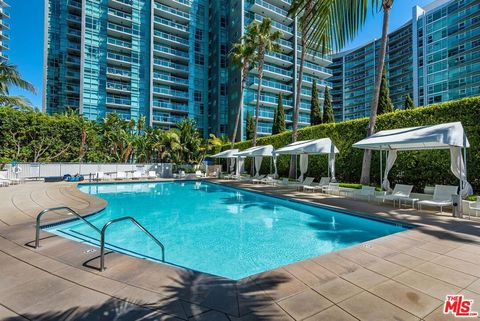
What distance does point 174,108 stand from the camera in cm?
3956

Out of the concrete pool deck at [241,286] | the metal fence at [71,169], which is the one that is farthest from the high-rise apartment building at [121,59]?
the concrete pool deck at [241,286]

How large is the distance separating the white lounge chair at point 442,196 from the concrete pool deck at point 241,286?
3.67 m

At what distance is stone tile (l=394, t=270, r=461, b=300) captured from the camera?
10.5ft

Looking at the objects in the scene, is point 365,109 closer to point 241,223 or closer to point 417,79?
point 417,79

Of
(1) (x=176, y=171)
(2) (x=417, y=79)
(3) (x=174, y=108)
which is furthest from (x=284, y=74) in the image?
(2) (x=417, y=79)

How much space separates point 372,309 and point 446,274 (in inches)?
71.7

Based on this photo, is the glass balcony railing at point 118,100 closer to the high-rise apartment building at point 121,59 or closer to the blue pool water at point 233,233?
the high-rise apartment building at point 121,59

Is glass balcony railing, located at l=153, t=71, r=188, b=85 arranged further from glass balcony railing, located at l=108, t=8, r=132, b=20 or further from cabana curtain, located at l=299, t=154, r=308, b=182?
cabana curtain, located at l=299, t=154, r=308, b=182

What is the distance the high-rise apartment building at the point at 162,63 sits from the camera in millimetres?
35219

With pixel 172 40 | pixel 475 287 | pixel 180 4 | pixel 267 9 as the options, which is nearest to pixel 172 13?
pixel 180 4

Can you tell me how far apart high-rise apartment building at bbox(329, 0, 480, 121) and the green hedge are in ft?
137

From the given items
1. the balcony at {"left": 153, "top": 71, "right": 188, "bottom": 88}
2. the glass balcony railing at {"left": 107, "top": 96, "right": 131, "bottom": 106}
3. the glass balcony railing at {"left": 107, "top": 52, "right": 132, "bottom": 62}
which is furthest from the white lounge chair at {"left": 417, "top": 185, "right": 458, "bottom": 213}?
the glass balcony railing at {"left": 107, "top": 52, "right": 132, "bottom": 62}

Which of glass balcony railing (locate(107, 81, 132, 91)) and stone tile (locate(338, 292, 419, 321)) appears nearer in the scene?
stone tile (locate(338, 292, 419, 321))

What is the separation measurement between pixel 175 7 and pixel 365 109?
52.8 m
